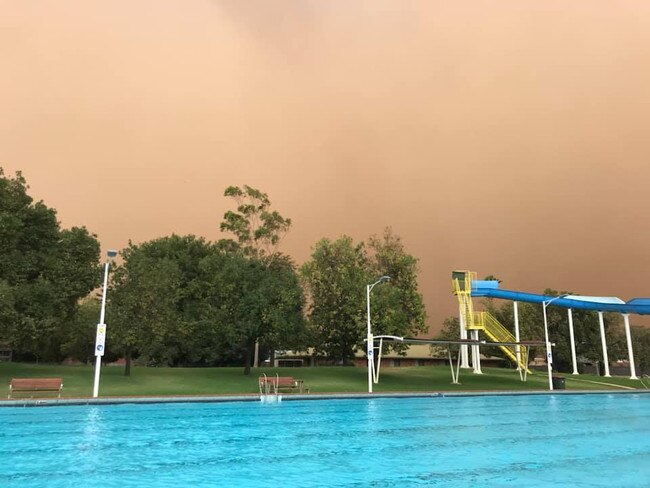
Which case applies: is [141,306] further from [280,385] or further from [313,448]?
[313,448]

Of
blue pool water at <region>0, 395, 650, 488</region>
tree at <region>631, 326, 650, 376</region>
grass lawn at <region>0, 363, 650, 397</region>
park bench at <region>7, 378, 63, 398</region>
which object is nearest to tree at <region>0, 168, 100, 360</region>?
grass lawn at <region>0, 363, 650, 397</region>

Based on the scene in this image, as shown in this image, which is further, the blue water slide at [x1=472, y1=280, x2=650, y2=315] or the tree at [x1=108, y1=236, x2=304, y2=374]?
the blue water slide at [x1=472, y1=280, x2=650, y2=315]

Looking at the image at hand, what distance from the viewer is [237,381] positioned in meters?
38.5

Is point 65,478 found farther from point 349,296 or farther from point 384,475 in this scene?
point 349,296

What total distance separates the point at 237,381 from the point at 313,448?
2579 cm

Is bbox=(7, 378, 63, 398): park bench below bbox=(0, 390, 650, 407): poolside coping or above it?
above

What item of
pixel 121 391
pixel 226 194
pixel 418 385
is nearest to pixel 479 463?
pixel 121 391

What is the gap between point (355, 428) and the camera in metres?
18.4

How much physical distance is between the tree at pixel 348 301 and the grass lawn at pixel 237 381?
368 cm

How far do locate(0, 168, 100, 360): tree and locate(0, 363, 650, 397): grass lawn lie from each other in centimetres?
409

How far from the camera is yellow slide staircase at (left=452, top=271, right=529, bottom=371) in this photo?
2153 inches

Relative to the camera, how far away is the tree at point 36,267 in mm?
35000

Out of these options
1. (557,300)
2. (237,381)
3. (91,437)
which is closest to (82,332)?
(237,381)

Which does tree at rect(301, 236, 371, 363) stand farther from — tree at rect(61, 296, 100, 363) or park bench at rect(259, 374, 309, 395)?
tree at rect(61, 296, 100, 363)
